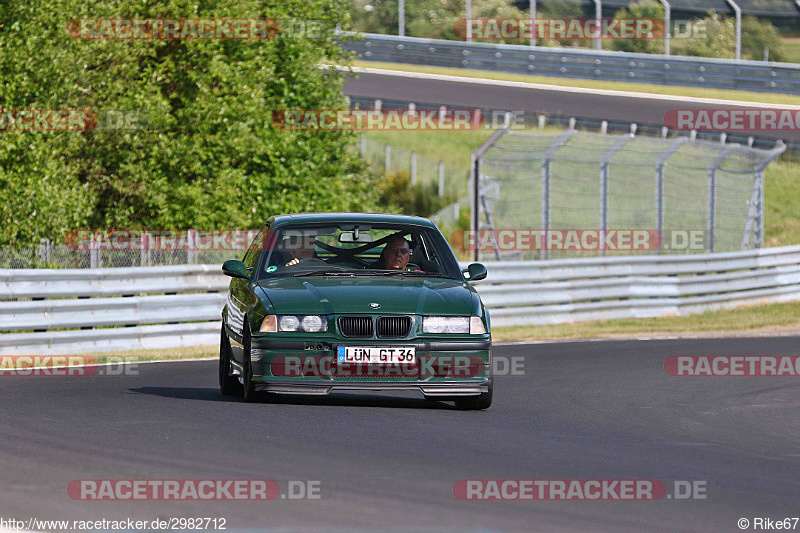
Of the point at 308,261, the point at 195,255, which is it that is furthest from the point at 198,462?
the point at 195,255

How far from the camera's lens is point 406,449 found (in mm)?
8234

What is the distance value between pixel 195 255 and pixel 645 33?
3559 centimetres

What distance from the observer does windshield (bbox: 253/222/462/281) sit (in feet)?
35.7

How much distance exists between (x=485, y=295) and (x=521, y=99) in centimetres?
2484

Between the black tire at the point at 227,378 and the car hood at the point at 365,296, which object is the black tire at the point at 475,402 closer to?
the car hood at the point at 365,296

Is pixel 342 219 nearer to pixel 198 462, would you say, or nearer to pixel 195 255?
pixel 198 462

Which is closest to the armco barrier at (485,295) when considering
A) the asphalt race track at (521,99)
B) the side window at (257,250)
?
the side window at (257,250)

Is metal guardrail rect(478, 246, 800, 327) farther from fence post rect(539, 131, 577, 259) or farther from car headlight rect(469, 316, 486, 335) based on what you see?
car headlight rect(469, 316, 486, 335)

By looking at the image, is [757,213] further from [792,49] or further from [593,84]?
[792,49]

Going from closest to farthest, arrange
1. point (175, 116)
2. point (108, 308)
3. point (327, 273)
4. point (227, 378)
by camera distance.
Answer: point (327, 273) < point (227, 378) < point (108, 308) < point (175, 116)

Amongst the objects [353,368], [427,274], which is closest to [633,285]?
[427,274]

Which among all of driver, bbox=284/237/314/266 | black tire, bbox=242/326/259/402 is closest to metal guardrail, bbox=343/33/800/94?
driver, bbox=284/237/314/266

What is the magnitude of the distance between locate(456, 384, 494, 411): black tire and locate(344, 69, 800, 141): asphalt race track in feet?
104

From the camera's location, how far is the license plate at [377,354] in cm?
980
